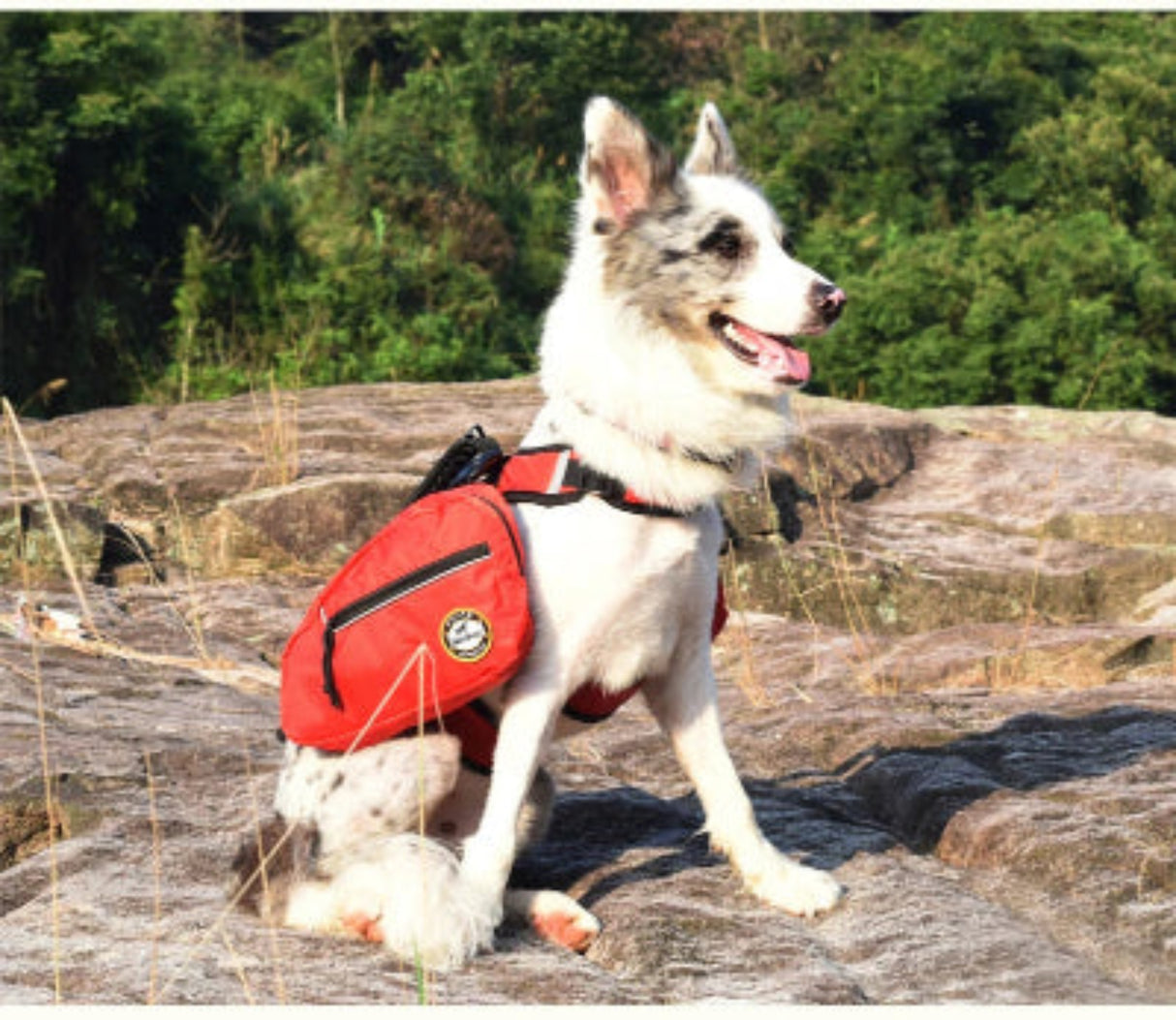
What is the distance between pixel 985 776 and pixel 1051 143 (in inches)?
735

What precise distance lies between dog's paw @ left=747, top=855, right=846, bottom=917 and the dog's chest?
22.9 inches

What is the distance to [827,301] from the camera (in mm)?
3990

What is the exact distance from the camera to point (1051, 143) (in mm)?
22062

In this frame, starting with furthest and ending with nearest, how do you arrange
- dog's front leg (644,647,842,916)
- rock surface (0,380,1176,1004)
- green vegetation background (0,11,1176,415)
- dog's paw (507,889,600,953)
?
green vegetation background (0,11,1176,415)
dog's front leg (644,647,842,916)
dog's paw (507,889,600,953)
rock surface (0,380,1176,1004)

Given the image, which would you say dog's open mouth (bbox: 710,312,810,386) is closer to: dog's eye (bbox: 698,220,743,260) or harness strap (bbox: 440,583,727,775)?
dog's eye (bbox: 698,220,743,260)

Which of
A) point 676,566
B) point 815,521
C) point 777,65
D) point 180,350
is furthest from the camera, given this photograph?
point 777,65

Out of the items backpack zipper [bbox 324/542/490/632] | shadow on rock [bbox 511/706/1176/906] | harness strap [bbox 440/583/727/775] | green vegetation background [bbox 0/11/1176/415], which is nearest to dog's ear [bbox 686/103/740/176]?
backpack zipper [bbox 324/542/490/632]

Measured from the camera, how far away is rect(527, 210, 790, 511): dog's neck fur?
4.07 meters

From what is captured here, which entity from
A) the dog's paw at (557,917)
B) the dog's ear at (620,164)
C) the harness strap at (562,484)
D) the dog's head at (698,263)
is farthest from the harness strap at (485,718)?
the dog's ear at (620,164)

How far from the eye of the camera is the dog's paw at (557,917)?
12.6ft

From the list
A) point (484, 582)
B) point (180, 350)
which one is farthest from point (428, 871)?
point (180, 350)

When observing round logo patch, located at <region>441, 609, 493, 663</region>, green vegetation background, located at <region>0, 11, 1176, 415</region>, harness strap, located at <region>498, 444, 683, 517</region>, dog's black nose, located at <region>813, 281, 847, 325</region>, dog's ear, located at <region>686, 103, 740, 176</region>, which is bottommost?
green vegetation background, located at <region>0, 11, 1176, 415</region>

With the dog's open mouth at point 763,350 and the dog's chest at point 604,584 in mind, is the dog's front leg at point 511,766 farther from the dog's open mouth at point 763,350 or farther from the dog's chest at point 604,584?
the dog's open mouth at point 763,350

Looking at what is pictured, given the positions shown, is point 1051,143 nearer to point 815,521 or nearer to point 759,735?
point 815,521
